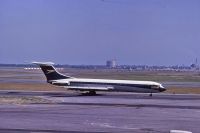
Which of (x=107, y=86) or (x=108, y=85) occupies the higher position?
(x=108, y=85)

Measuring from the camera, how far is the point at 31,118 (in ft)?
120

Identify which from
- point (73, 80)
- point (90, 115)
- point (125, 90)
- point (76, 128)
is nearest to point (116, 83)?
point (125, 90)

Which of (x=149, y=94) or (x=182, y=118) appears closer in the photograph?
(x=182, y=118)

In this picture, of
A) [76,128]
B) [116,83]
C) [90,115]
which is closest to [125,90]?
[116,83]

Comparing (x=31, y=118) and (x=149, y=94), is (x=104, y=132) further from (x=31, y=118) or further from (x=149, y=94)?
(x=149, y=94)

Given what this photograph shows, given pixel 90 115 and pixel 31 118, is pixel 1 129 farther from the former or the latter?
pixel 90 115

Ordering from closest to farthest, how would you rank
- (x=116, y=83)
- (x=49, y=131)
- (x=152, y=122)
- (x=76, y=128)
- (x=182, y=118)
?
1. (x=49, y=131)
2. (x=76, y=128)
3. (x=152, y=122)
4. (x=182, y=118)
5. (x=116, y=83)

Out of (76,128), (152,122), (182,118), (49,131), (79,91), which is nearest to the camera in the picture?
(49,131)

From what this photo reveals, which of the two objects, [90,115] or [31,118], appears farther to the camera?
[90,115]

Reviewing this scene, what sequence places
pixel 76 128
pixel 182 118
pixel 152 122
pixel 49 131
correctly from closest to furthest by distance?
pixel 49 131 < pixel 76 128 < pixel 152 122 < pixel 182 118

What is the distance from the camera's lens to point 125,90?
76.2m

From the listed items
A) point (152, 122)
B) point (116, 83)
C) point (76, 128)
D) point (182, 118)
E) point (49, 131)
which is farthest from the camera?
point (116, 83)

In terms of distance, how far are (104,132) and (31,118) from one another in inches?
370

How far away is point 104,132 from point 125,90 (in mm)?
47351
